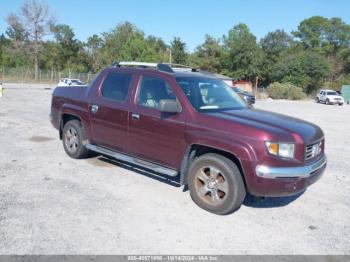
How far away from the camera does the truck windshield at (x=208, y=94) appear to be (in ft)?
17.0

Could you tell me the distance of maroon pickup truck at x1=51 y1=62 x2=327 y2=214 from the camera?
14.3 ft

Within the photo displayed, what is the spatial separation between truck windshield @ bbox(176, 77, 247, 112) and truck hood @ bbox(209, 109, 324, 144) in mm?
261

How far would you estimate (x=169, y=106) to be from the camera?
4.95m

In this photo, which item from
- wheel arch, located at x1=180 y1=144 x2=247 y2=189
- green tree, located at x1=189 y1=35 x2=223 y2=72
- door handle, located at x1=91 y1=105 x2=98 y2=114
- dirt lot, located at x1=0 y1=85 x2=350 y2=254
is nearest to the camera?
dirt lot, located at x1=0 y1=85 x2=350 y2=254

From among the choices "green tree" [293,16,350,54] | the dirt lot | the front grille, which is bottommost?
the dirt lot

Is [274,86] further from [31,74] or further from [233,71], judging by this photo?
[31,74]

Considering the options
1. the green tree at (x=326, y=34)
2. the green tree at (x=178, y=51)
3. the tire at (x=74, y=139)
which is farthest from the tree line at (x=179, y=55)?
the tire at (x=74, y=139)

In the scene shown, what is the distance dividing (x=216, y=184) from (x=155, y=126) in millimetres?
1257

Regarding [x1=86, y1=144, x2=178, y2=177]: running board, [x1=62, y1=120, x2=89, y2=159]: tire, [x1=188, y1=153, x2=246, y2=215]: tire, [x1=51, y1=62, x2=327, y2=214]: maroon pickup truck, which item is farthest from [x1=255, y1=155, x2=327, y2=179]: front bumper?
[x1=62, y1=120, x2=89, y2=159]: tire

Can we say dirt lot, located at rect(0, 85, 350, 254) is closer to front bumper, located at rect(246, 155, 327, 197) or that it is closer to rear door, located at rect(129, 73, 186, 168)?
front bumper, located at rect(246, 155, 327, 197)

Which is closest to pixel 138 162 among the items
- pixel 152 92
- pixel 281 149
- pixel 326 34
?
pixel 152 92

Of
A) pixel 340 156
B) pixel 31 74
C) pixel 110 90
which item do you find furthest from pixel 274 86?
pixel 110 90

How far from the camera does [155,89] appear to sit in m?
5.52

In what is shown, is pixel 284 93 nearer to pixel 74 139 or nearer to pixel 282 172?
pixel 74 139
